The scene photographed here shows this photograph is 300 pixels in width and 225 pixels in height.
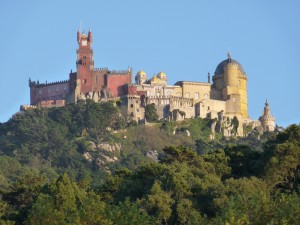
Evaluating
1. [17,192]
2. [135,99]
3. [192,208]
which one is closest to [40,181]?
[17,192]

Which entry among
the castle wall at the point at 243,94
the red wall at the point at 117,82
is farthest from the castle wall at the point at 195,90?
the red wall at the point at 117,82

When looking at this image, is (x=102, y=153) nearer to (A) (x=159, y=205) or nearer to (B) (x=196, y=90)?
(B) (x=196, y=90)

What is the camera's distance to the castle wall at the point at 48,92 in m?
123

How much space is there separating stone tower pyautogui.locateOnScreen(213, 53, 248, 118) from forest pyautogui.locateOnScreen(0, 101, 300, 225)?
Answer: 4189 millimetres

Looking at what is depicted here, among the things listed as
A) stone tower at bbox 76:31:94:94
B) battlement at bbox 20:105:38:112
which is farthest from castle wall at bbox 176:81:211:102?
battlement at bbox 20:105:38:112

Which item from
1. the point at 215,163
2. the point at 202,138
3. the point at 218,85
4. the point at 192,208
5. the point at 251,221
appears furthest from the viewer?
the point at 218,85

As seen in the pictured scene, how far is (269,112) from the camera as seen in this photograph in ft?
413

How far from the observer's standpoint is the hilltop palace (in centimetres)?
11875

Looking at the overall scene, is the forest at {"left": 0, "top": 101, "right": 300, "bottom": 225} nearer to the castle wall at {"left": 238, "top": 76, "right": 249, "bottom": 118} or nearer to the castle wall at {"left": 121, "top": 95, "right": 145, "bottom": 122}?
the castle wall at {"left": 121, "top": 95, "right": 145, "bottom": 122}

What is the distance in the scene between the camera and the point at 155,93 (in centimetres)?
12056

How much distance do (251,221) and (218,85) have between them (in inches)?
2968

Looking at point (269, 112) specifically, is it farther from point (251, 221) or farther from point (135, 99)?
point (251, 221)

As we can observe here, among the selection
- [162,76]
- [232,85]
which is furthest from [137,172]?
[232,85]

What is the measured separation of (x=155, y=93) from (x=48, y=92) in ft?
39.1
